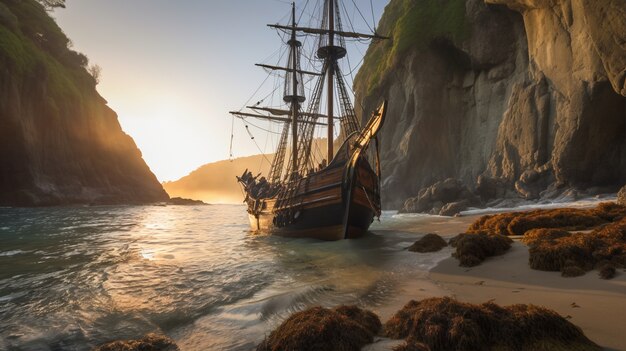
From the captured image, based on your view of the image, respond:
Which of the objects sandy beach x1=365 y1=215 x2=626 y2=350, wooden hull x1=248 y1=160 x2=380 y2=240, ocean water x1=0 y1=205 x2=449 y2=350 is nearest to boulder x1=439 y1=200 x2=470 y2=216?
wooden hull x1=248 y1=160 x2=380 y2=240

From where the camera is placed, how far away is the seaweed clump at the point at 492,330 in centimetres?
291

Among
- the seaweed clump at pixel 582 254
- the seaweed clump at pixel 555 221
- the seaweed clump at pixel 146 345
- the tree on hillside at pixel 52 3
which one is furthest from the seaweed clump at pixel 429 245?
the tree on hillside at pixel 52 3

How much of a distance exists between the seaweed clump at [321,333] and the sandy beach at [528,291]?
172 mm

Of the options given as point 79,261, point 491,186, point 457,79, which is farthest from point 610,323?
point 457,79

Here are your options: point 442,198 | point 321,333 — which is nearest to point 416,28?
point 442,198

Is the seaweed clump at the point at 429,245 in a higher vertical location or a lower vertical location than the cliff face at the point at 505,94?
lower

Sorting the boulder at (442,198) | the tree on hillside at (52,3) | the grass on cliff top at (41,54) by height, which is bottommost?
the boulder at (442,198)

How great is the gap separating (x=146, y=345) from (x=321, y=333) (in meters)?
2.03

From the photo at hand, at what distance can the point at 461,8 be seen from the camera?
41094mm

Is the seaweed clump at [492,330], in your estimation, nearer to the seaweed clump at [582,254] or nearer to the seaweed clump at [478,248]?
the seaweed clump at [582,254]

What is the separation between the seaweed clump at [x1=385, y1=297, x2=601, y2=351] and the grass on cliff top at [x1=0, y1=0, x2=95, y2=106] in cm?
5263

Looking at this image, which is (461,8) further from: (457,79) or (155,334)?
(155,334)

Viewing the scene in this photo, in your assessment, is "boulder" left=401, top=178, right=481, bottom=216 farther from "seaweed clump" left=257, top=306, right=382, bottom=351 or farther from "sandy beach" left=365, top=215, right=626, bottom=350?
"seaweed clump" left=257, top=306, right=382, bottom=351

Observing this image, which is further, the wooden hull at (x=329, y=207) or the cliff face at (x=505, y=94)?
the cliff face at (x=505, y=94)
